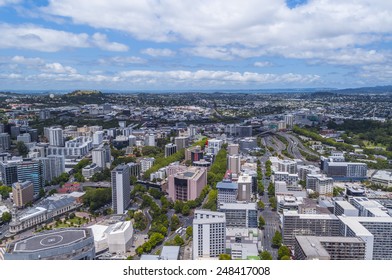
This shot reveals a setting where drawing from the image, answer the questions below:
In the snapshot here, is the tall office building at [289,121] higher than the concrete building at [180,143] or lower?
higher

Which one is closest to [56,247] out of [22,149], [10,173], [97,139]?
[10,173]

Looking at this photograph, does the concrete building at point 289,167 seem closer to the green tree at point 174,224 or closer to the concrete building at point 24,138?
the green tree at point 174,224

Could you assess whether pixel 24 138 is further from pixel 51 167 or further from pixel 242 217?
pixel 242 217

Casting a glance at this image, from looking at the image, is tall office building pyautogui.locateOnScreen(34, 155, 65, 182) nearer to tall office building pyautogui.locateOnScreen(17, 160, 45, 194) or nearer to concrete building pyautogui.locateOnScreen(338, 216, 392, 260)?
tall office building pyautogui.locateOnScreen(17, 160, 45, 194)

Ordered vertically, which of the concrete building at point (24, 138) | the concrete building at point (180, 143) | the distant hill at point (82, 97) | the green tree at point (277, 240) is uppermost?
the distant hill at point (82, 97)

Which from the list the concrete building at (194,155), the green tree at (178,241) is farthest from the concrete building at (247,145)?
the green tree at (178,241)
